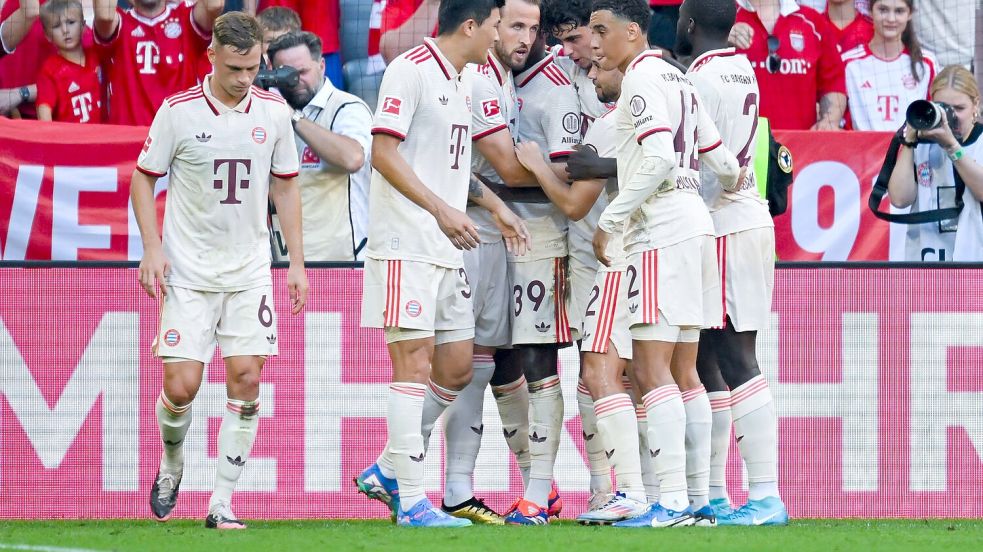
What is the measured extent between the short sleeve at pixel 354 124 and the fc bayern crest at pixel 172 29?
1462mm

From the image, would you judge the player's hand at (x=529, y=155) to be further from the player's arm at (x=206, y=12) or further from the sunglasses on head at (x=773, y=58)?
the sunglasses on head at (x=773, y=58)

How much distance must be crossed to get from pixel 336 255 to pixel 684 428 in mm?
2847

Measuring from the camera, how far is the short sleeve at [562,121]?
7086 mm

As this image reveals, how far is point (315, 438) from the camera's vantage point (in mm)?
7824

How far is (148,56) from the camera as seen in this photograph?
9.39 metres

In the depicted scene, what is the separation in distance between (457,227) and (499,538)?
1.26m

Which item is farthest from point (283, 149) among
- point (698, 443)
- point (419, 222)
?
point (698, 443)

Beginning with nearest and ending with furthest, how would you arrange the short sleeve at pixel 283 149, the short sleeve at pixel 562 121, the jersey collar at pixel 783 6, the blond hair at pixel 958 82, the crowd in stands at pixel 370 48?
1. the short sleeve at pixel 283 149
2. the short sleeve at pixel 562 121
3. the blond hair at pixel 958 82
4. the crowd in stands at pixel 370 48
5. the jersey collar at pixel 783 6

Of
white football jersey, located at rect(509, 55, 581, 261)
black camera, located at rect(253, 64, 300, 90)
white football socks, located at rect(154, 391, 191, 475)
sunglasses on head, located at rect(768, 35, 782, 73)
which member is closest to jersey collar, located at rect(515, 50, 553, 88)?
white football jersey, located at rect(509, 55, 581, 261)

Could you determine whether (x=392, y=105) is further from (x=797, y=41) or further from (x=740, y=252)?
(x=797, y=41)

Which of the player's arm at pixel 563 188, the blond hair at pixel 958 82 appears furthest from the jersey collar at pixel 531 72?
the blond hair at pixel 958 82

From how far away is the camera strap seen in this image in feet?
28.3

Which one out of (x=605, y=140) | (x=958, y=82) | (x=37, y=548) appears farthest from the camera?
(x=958, y=82)

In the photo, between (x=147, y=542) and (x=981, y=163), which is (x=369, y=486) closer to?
(x=147, y=542)
